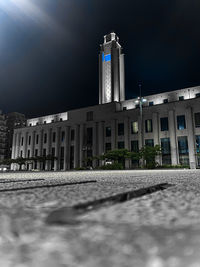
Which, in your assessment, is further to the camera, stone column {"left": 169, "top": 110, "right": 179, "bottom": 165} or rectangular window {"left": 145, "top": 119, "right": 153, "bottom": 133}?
rectangular window {"left": 145, "top": 119, "right": 153, "bottom": 133}

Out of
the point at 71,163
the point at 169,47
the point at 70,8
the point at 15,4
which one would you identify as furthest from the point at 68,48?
the point at 71,163

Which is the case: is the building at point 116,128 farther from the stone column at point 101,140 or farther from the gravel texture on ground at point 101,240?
the gravel texture on ground at point 101,240

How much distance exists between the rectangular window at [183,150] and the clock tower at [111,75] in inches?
843

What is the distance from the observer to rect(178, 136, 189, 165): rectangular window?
3209cm

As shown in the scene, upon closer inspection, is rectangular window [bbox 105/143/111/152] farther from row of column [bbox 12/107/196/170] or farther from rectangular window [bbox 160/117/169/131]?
rectangular window [bbox 160/117/169/131]

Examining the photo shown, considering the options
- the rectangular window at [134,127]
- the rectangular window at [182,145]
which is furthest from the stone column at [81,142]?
the rectangular window at [182,145]

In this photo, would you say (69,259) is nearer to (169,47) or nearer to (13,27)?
(13,27)

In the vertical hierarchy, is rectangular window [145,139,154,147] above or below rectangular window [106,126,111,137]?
below

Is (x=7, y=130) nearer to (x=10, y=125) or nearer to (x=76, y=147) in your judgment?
(x=10, y=125)

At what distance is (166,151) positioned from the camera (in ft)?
111

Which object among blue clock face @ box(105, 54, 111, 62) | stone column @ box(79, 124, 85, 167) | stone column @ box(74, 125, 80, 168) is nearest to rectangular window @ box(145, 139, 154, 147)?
stone column @ box(79, 124, 85, 167)

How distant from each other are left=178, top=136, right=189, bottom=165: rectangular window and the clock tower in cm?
2142

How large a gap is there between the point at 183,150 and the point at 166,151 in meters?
2.82

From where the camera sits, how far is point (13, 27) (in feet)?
153
